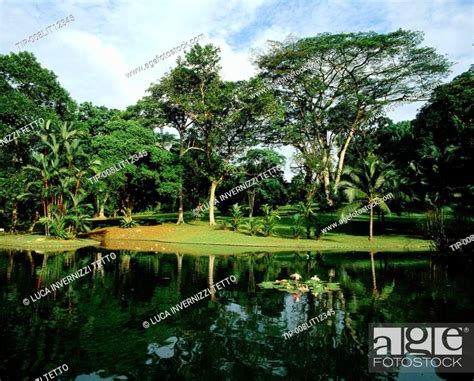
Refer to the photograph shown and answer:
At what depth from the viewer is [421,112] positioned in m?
46.5

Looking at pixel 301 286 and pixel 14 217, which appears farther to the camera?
pixel 14 217

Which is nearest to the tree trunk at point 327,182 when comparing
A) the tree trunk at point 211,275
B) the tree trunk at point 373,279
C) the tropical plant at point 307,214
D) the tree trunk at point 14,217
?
the tropical plant at point 307,214

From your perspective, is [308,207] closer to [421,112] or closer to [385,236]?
[385,236]

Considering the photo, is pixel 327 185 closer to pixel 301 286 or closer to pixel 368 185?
pixel 368 185

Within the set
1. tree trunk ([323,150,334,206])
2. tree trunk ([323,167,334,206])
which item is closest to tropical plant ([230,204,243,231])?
tree trunk ([323,150,334,206])

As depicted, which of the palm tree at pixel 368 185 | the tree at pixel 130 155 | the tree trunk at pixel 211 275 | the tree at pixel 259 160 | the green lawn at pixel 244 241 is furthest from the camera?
the tree at pixel 259 160

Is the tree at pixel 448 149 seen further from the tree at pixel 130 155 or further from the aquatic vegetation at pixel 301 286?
the tree at pixel 130 155

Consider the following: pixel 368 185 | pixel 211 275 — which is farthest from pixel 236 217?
pixel 211 275

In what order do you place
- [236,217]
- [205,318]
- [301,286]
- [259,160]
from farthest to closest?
1. [259,160]
2. [236,217]
3. [301,286]
4. [205,318]

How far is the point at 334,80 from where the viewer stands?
44812 mm

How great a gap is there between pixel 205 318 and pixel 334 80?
38.6 m

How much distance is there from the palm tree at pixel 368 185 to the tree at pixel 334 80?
4.90 metres

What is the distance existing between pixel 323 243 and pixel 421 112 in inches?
968

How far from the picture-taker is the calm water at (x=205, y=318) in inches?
336
